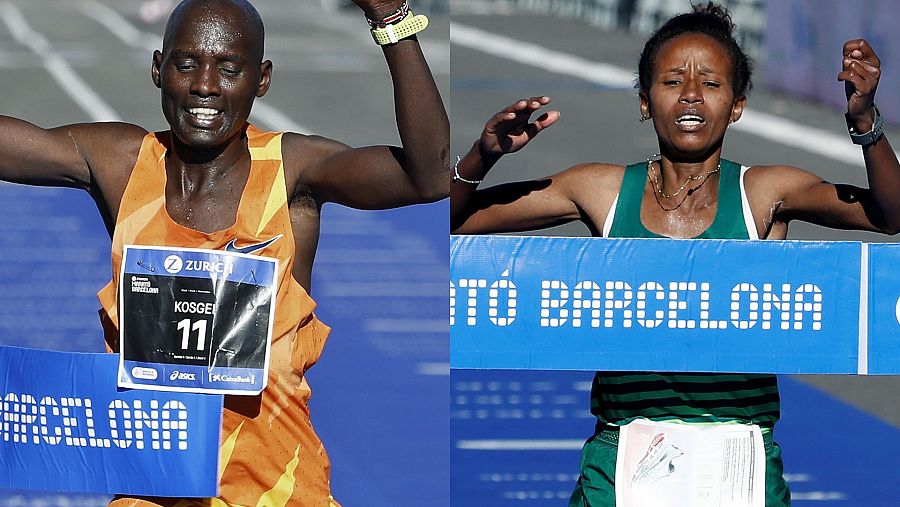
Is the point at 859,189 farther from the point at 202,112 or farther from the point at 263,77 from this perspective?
the point at 202,112

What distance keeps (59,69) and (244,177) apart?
17062 mm

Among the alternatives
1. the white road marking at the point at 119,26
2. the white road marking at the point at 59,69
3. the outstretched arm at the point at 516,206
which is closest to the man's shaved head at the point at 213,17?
the outstretched arm at the point at 516,206

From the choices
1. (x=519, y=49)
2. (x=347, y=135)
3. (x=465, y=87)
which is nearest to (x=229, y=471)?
(x=347, y=135)

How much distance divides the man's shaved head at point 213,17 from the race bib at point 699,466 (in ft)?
4.11

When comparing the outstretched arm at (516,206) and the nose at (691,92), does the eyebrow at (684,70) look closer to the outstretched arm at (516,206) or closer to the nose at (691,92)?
the nose at (691,92)

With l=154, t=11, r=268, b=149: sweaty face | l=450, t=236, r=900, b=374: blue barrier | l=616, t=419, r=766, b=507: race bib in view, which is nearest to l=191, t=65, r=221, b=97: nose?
l=154, t=11, r=268, b=149: sweaty face

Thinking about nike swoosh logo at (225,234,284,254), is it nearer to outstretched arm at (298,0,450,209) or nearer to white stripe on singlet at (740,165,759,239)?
outstretched arm at (298,0,450,209)

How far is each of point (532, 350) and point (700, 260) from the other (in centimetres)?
44

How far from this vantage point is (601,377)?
3.68 meters

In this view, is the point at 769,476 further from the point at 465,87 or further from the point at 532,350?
the point at 465,87

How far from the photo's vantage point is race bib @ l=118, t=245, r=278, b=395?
3.18m

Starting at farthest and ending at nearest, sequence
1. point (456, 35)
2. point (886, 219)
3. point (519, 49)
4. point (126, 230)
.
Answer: point (456, 35), point (519, 49), point (886, 219), point (126, 230)

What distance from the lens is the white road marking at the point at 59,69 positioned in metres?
15.7

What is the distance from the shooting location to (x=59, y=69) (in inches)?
775
